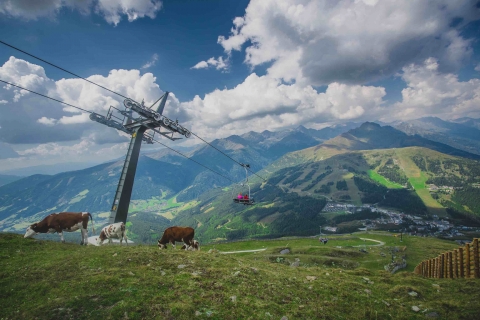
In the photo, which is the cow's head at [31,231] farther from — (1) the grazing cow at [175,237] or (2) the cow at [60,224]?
(1) the grazing cow at [175,237]

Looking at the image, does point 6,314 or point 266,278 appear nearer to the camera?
point 6,314

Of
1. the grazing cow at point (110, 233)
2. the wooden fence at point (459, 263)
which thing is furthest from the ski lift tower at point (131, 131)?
the wooden fence at point (459, 263)

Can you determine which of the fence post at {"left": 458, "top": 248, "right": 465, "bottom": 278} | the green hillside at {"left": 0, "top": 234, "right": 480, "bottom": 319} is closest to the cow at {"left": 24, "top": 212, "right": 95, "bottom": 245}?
the green hillside at {"left": 0, "top": 234, "right": 480, "bottom": 319}

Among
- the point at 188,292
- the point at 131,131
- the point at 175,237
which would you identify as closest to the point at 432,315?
the point at 188,292

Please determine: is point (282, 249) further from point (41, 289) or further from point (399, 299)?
point (41, 289)

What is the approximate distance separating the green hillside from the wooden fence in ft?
4.24

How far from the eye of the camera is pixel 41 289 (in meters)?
9.17

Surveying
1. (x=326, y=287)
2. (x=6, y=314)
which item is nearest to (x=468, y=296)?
(x=326, y=287)

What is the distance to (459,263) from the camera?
47.3ft

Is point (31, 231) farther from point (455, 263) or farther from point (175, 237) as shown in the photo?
point (455, 263)

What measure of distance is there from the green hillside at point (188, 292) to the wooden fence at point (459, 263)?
1294 mm

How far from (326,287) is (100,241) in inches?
839

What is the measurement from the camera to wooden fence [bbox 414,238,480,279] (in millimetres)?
13375

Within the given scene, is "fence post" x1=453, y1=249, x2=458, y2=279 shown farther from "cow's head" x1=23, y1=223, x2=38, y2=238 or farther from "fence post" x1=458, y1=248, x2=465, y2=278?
"cow's head" x1=23, y1=223, x2=38, y2=238
